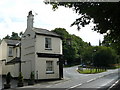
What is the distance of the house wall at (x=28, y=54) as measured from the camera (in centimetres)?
3123

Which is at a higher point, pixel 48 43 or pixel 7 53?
pixel 48 43

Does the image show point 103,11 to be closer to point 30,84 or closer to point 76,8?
point 76,8

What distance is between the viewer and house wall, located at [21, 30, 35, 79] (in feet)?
102

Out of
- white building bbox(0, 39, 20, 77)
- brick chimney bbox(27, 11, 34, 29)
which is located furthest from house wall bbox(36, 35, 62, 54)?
white building bbox(0, 39, 20, 77)

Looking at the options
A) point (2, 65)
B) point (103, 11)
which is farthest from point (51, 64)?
point (103, 11)

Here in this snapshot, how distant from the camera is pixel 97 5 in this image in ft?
32.2

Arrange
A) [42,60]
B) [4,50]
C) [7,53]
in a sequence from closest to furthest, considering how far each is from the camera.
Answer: [42,60] → [7,53] → [4,50]

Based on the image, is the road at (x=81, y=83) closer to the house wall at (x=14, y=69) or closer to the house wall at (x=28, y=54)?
the house wall at (x=28, y=54)

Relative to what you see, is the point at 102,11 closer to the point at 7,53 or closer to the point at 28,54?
the point at 28,54

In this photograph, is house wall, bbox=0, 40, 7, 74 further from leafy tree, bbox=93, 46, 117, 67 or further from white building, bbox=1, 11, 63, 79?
leafy tree, bbox=93, 46, 117, 67

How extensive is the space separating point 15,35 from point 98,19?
13197cm

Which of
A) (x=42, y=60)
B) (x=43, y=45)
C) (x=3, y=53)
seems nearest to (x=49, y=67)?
(x=42, y=60)

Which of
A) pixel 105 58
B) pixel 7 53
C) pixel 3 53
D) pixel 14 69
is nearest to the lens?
pixel 14 69

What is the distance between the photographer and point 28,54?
32438 millimetres
